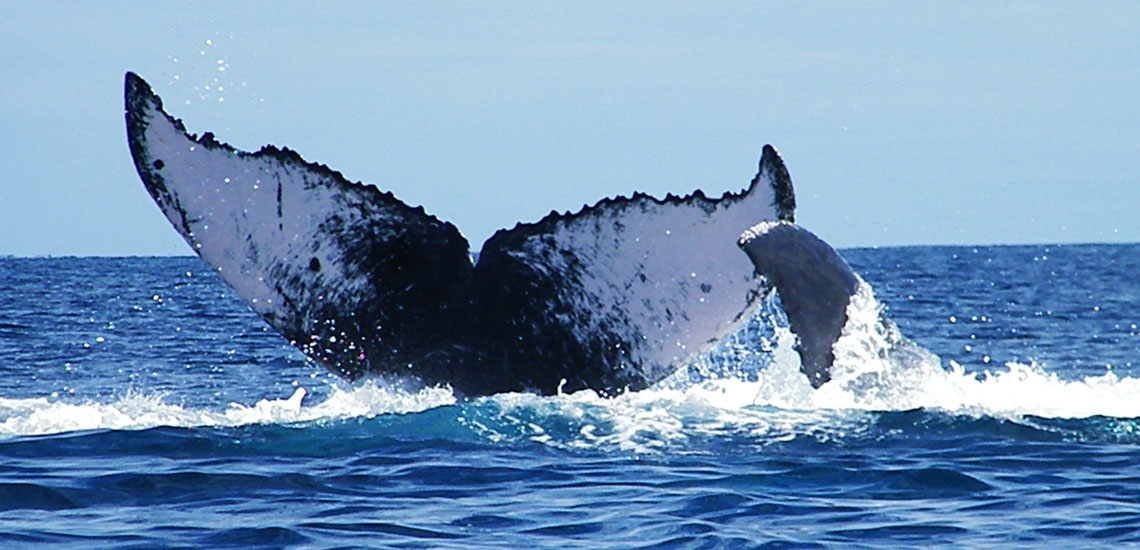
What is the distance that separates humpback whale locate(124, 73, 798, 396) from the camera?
742 centimetres

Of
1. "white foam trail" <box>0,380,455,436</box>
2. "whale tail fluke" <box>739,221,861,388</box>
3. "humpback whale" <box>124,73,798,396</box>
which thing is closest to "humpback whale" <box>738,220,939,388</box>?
"whale tail fluke" <box>739,221,861,388</box>

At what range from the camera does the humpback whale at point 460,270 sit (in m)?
7.42

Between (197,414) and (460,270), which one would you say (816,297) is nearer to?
(460,270)

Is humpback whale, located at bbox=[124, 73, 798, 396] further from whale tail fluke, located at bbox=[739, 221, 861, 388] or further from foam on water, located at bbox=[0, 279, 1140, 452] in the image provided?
foam on water, located at bbox=[0, 279, 1140, 452]

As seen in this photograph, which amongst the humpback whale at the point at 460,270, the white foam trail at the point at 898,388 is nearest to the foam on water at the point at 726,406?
the white foam trail at the point at 898,388

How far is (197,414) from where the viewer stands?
9781 millimetres

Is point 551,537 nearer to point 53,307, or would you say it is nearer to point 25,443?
point 25,443

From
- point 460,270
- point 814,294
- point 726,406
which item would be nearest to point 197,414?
point 460,270

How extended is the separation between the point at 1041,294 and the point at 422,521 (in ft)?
103

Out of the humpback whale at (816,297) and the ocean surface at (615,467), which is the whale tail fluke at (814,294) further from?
the ocean surface at (615,467)

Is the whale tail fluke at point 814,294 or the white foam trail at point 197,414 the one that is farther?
the white foam trail at point 197,414

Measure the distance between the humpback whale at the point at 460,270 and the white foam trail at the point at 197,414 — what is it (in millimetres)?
464

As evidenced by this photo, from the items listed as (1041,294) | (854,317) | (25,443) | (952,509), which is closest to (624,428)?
(854,317)

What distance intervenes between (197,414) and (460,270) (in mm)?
2798
